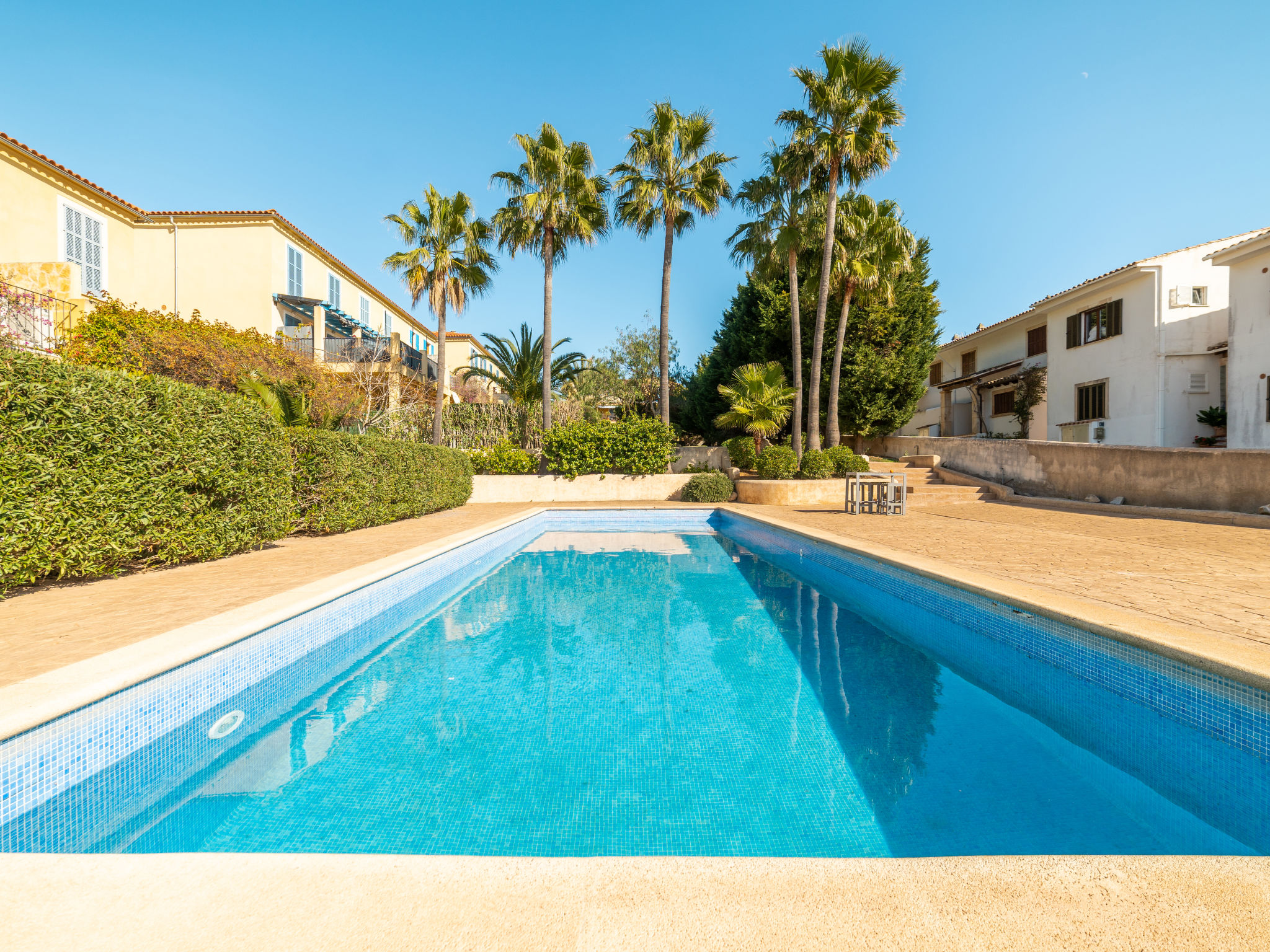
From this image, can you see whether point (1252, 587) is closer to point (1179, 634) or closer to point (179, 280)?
point (1179, 634)

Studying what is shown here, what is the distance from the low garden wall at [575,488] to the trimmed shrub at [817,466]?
3.86 meters

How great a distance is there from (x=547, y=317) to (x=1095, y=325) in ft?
60.2

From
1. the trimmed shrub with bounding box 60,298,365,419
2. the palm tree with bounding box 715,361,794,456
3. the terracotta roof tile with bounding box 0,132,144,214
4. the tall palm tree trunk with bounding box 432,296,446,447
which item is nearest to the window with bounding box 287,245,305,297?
the terracotta roof tile with bounding box 0,132,144,214

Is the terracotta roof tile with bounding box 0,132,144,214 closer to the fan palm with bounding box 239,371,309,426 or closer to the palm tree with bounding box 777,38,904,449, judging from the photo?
the fan palm with bounding box 239,371,309,426

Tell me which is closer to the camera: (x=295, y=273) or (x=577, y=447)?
(x=577, y=447)

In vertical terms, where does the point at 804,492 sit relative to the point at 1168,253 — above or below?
below

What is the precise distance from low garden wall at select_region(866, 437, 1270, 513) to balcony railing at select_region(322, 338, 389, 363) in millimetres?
20330

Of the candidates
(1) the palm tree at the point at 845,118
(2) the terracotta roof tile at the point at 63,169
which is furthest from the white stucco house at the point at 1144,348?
(2) the terracotta roof tile at the point at 63,169

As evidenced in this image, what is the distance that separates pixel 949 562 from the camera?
Result: 6.12 metres

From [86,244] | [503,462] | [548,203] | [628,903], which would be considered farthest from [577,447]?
[628,903]

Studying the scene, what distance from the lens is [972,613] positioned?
4.77 m

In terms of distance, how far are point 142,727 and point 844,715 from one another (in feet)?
13.0

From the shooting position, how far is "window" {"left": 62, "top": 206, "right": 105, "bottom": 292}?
15883mm

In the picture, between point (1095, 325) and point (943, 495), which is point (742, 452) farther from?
point (1095, 325)
